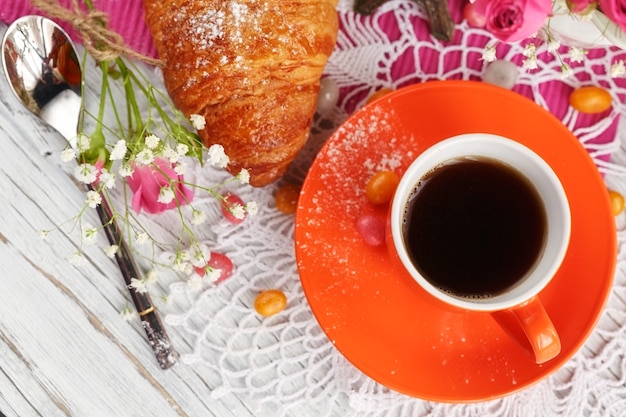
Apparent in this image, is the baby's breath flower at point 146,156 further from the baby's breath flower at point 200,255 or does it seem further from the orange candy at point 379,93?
the orange candy at point 379,93

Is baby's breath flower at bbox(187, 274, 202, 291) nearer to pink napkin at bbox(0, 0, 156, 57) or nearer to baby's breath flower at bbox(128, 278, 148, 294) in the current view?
baby's breath flower at bbox(128, 278, 148, 294)

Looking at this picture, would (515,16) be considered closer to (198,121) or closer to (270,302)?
(198,121)

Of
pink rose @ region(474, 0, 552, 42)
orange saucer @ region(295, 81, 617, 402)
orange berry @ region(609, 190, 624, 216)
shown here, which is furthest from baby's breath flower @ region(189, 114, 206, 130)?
orange berry @ region(609, 190, 624, 216)

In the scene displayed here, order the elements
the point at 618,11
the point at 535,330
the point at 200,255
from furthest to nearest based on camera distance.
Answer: the point at 200,255 < the point at 535,330 < the point at 618,11

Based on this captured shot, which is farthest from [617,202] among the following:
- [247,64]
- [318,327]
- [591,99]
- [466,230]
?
[247,64]

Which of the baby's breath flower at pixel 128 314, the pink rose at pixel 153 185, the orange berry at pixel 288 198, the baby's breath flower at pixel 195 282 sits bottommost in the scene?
the baby's breath flower at pixel 128 314

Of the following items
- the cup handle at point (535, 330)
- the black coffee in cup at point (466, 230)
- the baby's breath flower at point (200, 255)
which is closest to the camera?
the cup handle at point (535, 330)

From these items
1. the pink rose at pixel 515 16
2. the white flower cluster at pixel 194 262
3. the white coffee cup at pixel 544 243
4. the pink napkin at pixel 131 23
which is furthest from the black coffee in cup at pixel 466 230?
the pink napkin at pixel 131 23
